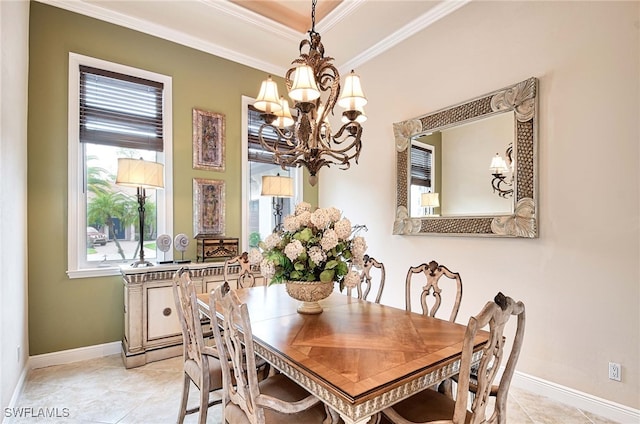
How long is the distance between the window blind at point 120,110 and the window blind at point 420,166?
274cm

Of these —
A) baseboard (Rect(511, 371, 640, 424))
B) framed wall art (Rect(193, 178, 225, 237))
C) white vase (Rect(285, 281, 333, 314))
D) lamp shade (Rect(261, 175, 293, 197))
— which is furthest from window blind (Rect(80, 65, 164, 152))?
baseboard (Rect(511, 371, 640, 424))

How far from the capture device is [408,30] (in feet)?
11.9

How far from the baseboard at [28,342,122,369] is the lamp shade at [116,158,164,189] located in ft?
5.41

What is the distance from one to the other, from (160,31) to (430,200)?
3389 mm

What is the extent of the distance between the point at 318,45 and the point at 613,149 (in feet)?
7.07

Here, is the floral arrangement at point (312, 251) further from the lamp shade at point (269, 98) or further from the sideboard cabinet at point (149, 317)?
the sideboard cabinet at point (149, 317)

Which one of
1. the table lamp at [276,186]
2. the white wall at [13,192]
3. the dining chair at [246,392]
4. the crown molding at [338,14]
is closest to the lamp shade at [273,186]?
the table lamp at [276,186]

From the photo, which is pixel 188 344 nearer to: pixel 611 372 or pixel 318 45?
pixel 318 45

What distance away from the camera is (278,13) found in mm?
3674

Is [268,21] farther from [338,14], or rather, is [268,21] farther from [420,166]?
[420,166]

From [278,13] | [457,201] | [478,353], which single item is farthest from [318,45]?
[478,353]

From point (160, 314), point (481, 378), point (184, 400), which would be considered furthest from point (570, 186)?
point (160, 314)

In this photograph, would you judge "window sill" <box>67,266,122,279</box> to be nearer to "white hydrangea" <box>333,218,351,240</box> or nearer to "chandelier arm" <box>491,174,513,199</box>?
"white hydrangea" <box>333,218,351,240</box>

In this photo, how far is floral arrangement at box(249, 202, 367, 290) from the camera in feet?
6.09
